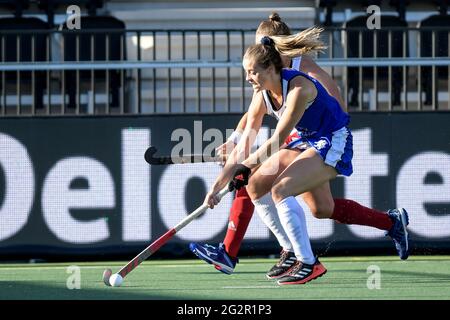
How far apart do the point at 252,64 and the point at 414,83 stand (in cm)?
586

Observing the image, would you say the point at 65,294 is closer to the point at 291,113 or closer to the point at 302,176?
the point at 302,176

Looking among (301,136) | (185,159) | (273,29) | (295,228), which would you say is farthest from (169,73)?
(295,228)

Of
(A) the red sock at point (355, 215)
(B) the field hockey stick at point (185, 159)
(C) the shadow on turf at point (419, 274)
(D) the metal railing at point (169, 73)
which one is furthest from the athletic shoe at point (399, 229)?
(D) the metal railing at point (169, 73)

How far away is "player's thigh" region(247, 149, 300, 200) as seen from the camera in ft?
25.6

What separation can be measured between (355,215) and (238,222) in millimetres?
837

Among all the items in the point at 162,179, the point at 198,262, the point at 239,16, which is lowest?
the point at 198,262

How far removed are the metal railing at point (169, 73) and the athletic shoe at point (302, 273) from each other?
10.6 ft

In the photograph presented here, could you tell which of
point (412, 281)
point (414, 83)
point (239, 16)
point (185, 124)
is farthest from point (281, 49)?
point (239, 16)

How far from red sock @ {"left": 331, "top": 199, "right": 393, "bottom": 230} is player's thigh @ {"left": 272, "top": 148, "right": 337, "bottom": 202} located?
744mm

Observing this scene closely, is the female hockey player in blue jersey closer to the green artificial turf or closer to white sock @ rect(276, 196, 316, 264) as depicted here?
white sock @ rect(276, 196, 316, 264)

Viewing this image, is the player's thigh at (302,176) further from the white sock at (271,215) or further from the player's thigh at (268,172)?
the white sock at (271,215)

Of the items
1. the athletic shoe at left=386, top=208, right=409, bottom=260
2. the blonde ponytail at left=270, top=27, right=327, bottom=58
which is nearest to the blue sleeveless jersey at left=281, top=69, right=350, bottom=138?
the blonde ponytail at left=270, top=27, right=327, bottom=58
